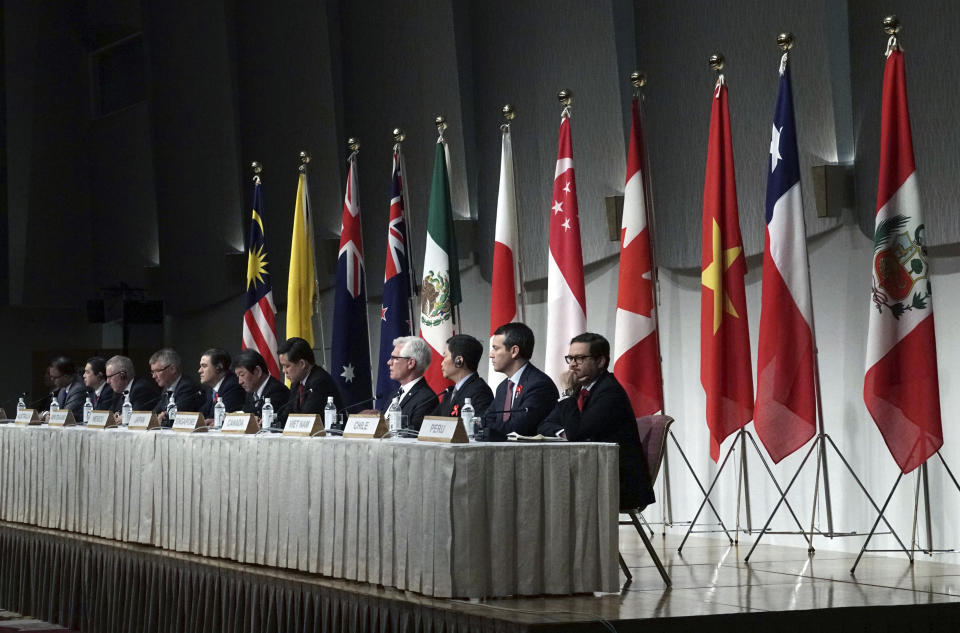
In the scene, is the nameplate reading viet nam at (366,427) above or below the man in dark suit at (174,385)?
below

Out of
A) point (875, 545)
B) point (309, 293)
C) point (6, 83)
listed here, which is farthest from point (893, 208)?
point (6, 83)

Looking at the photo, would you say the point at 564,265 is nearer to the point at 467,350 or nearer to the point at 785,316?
the point at 785,316

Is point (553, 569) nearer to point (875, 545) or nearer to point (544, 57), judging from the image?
point (875, 545)

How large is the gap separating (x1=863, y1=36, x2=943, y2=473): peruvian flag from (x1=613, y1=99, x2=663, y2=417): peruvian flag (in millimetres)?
1558

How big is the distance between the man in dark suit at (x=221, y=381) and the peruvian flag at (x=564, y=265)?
5.98ft

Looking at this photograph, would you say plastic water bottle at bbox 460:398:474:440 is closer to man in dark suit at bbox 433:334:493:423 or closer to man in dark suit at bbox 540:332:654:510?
man in dark suit at bbox 540:332:654:510

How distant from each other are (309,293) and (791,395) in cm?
468

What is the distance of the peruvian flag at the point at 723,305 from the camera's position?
664cm

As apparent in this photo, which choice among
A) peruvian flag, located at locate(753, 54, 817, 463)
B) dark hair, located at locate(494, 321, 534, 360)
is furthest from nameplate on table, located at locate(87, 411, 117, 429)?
peruvian flag, located at locate(753, 54, 817, 463)

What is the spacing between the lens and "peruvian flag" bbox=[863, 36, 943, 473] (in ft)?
18.6

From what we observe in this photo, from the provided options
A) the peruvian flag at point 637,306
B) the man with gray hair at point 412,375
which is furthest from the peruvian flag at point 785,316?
the man with gray hair at point 412,375

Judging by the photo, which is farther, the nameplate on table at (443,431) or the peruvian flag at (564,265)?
the peruvian flag at (564,265)

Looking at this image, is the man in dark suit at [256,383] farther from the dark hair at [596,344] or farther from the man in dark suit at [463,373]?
the dark hair at [596,344]

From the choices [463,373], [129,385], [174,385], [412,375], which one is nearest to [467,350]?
[463,373]
